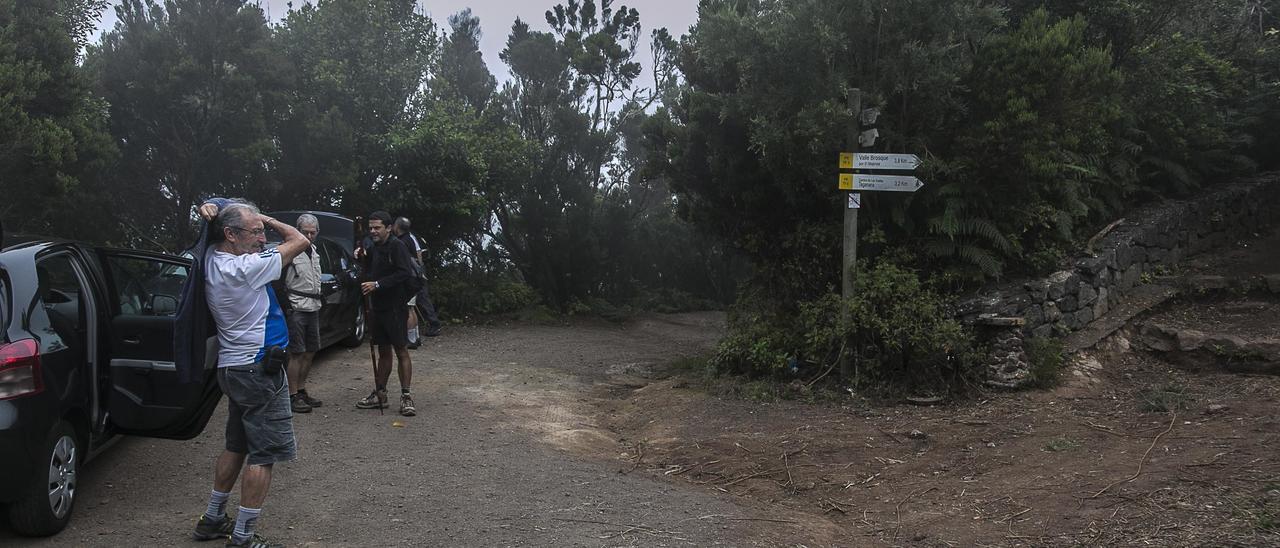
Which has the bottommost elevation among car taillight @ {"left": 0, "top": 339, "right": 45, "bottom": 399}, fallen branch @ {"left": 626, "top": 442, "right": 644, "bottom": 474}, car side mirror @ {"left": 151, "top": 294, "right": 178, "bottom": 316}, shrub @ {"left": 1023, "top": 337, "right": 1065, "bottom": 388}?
fallen branch @ {"left": 626, "top": 442, "right": 644, "bottom": 474}

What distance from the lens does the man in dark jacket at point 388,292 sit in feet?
24.6

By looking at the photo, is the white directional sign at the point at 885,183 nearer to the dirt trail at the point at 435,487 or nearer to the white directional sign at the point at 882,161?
the white directional sign at the point at 882,161

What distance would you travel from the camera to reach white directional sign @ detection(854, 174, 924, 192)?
26.4ft

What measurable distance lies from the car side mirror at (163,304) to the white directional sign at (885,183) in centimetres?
557

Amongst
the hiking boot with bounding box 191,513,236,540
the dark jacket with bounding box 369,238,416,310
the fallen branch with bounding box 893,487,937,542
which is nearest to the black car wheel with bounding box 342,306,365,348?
the dark jacket with bounding box 369,238,416,310

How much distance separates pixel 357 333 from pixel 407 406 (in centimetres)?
411

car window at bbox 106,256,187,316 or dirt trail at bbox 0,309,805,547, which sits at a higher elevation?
car window at bbox 106,256,187,316

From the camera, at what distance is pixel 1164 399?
6980 millimetres

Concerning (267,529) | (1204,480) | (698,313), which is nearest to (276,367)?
(267,529)

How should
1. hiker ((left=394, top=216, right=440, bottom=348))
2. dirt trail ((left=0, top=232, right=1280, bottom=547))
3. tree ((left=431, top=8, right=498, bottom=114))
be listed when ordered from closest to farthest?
dirt trail ((left=0, top=232, right=1280, bottom=547)) → hiker ((left=394, top=216, right=440, bottom=348)) → tree ((left=431, top=8, right=498, bottom=114))

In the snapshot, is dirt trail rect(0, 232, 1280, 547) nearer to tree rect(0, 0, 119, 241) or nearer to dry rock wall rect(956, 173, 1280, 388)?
dry rock wall rect(956, 173, 1280, 388)

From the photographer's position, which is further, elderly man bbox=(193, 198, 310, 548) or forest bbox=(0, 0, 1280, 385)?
forest bbox=(0, 0, 1280, 385)

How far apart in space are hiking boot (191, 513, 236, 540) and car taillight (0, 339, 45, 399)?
0.99 m

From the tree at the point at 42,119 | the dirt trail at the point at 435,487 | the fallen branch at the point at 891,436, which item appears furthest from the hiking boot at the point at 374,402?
the tree at the point at 42,119
